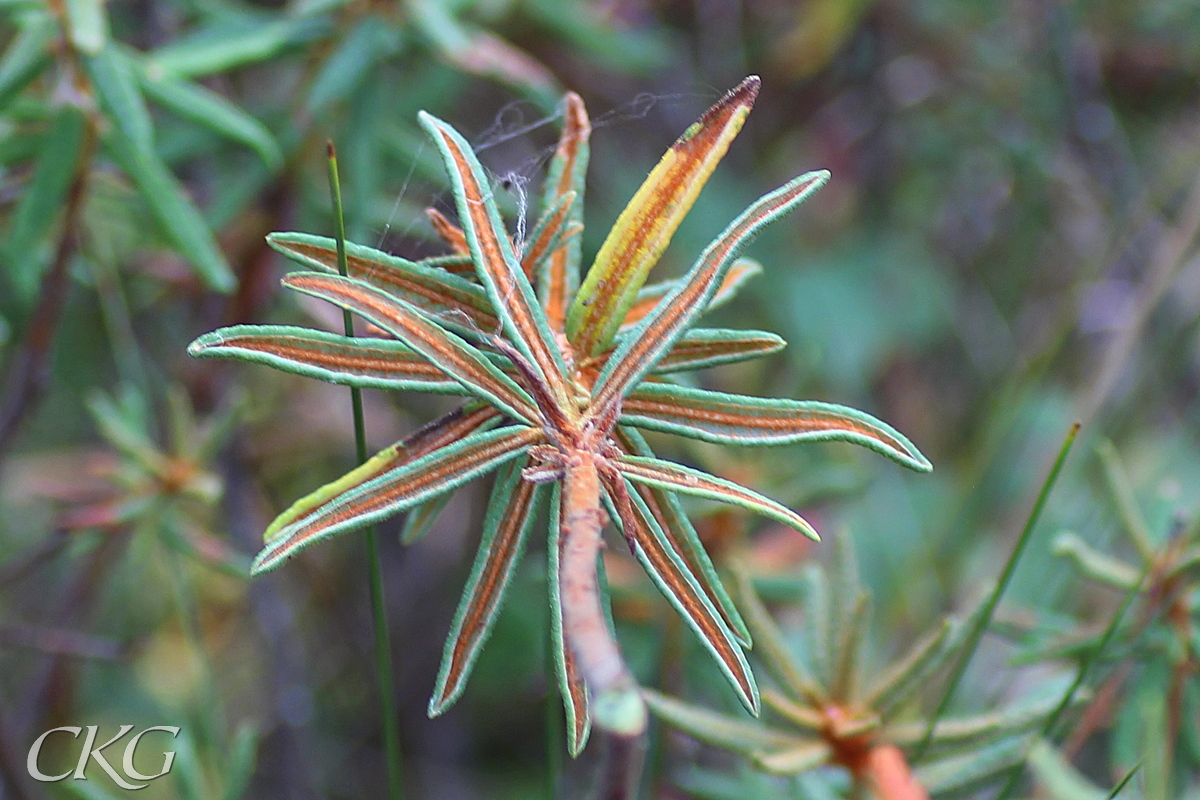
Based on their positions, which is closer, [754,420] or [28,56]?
[754,420]

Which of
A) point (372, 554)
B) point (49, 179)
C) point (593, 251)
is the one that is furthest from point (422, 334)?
point (593, 251)

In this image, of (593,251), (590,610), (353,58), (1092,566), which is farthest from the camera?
(593,251)

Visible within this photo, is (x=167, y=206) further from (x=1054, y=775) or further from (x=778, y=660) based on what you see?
(x=1054, y=775)

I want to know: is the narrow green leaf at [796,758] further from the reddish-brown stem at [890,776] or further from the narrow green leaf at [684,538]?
the narrow green leaf at [684,538]

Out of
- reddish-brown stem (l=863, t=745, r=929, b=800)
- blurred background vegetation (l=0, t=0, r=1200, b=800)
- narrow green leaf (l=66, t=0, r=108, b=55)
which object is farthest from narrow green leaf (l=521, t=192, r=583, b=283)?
narrow green leaf (l=66, t=0, r=108, b=55)

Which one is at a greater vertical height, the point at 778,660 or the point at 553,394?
the point at 553,394

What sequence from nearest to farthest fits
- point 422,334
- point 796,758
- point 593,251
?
point 422,334 → point 796,758 → point 593,251

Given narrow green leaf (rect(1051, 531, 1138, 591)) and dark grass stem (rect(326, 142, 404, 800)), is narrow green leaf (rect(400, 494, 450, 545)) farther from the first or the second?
narrow green leaf (rect(1051, 531, 1138, 591))

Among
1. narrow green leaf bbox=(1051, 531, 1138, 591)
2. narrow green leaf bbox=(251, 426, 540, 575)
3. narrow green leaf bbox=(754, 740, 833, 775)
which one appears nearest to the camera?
narrow green leaf bbox=(251, 426, 540, 575)
